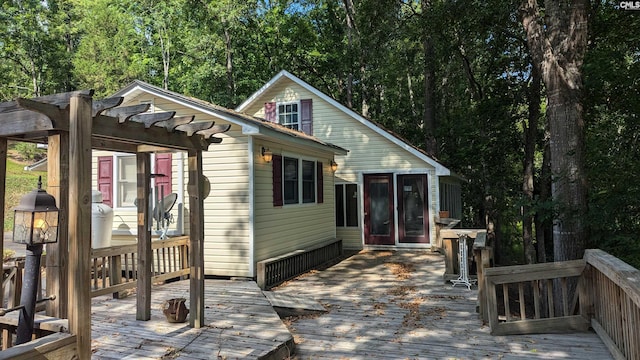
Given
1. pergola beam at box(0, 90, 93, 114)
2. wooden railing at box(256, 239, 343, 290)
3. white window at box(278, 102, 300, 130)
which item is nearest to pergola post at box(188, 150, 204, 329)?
pergola beam at box(0, 90, 93, 114)

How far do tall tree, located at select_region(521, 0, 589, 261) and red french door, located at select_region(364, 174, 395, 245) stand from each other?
20.5 ft

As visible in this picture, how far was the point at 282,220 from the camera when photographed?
8.16 m

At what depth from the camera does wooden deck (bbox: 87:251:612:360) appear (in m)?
3.86

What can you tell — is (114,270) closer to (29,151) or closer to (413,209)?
(413,209)

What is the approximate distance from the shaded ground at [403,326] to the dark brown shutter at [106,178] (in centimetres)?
401

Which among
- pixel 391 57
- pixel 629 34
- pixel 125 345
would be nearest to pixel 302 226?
pixel 125 345

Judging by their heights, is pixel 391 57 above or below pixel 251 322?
above

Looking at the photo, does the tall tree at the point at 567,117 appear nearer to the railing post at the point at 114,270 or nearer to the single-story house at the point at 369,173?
the single-story house at the point at 369,173

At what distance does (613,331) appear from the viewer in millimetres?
3846

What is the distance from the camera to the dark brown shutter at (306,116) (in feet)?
40.6

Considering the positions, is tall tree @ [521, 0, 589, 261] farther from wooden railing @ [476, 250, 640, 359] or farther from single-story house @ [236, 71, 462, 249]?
single-story house @ [236, 71, 462, 249]

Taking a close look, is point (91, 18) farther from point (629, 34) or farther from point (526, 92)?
point (629, 34)

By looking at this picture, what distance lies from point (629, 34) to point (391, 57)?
30.7 ft

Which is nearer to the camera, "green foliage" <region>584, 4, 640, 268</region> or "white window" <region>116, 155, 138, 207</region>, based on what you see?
"green foliage" <region>584, 4, 640, 268</region>
